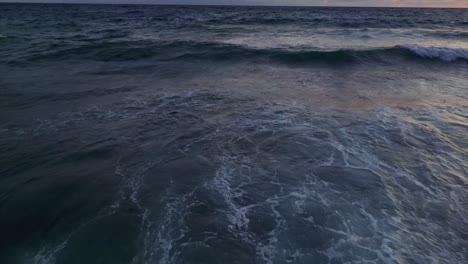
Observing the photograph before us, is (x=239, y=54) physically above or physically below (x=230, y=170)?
above

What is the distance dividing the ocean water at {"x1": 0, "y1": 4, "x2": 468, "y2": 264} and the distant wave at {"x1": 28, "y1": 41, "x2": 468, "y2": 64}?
4636 mm

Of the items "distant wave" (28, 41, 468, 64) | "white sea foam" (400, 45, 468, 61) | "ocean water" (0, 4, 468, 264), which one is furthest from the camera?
"white sea foam" (400, 45, 468, 61)

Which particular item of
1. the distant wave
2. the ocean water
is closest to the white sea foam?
the distant wave

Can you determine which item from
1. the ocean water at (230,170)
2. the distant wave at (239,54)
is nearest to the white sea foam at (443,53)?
the distant wave at (239,54)

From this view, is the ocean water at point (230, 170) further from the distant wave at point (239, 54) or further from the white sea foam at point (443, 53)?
Result: the white sea foam at point (443, 53)

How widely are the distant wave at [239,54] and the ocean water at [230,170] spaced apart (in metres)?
4.64

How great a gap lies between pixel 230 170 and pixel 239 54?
46.9 ft

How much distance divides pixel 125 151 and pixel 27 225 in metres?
2.70

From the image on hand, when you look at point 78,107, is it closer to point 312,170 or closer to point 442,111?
point 312,170

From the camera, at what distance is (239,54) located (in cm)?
1970

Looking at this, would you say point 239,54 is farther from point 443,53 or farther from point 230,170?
point 230,170

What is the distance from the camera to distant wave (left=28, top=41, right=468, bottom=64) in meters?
18.7

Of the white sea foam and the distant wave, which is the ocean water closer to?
the distant wave

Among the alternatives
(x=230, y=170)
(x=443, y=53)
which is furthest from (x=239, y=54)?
(x=230, y=170)
